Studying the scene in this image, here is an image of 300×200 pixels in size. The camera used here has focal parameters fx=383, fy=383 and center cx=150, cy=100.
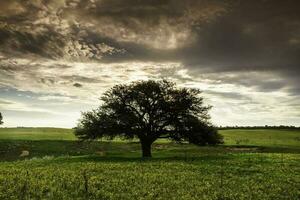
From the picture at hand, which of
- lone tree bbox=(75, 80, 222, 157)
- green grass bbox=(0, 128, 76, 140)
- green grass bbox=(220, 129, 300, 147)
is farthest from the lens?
green grass bbox=(0, 128, 76, 140)

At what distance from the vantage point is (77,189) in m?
22.2

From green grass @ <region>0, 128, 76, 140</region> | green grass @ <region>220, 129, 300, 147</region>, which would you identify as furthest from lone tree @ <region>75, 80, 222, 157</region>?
green grass @ <region>0, 128, 76, 140</region>

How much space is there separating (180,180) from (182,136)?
26830 millimetres

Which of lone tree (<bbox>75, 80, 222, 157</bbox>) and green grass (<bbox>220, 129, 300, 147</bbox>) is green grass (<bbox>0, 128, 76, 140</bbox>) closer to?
green grass (<bbox>220, 129, 300, 147</bbox>)

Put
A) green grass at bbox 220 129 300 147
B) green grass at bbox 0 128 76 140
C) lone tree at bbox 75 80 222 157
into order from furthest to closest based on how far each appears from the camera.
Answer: green grass at bbox 0 128 76 140, green grass at bbox 220 129 300 147, lone tree at bbox 75 80 222 157

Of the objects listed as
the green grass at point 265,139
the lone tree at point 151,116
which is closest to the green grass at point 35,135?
the green grass at point 265,139

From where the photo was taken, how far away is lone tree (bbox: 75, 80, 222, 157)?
5156cm

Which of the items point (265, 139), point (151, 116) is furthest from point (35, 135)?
point (151, 116)

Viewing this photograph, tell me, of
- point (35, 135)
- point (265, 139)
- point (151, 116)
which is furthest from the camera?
point (35, 135)

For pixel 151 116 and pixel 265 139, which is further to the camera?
pixel 265 139

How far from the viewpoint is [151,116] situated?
52031 mm

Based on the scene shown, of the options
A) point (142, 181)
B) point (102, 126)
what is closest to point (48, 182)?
point (142, 181)

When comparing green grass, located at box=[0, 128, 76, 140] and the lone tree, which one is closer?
the lone tree

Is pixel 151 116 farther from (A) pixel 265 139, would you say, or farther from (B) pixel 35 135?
(B) pixel 35 135
